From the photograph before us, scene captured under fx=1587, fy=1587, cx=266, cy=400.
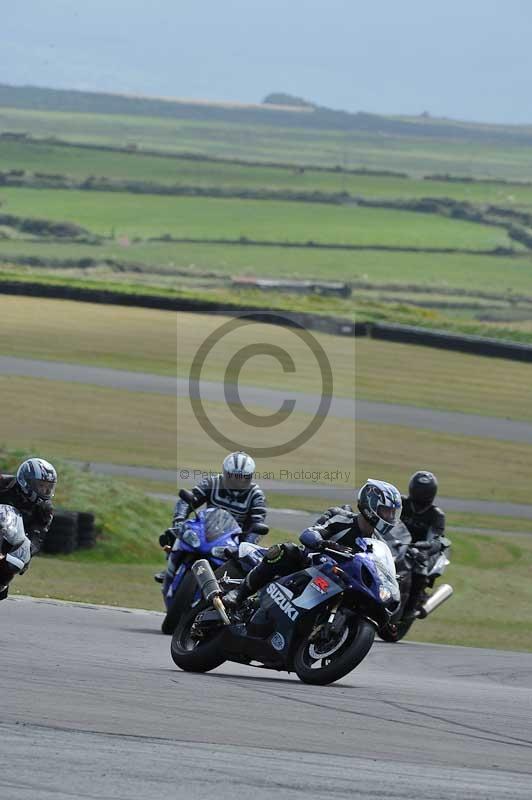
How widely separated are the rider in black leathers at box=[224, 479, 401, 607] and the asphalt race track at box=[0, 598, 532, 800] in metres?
0.68

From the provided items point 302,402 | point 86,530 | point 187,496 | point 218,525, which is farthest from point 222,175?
point 218,525

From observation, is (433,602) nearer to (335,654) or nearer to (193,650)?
(193,650)

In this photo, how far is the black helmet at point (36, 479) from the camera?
11367mm

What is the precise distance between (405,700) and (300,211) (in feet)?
401

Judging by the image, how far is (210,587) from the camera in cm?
996

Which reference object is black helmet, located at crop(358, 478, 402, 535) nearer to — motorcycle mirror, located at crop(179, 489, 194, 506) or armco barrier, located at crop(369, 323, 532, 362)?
motorcycle mirror, located at crop(179, 489, 194, 506)

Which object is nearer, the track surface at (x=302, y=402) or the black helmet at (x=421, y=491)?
the black helmet at (x=421, y=491)

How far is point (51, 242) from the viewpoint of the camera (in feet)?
318

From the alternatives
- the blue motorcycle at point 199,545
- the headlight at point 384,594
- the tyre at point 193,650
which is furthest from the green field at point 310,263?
the headlight at point 384,594

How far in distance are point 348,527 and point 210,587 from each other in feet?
3.42

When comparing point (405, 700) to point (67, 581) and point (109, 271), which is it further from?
point (109, 271)

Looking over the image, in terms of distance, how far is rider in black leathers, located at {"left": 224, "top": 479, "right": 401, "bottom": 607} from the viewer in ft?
30.9

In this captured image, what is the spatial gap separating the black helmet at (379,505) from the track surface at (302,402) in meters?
26.3

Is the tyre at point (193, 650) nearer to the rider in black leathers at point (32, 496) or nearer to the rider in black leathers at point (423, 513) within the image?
the rider in black leathers at point (32, 496)
